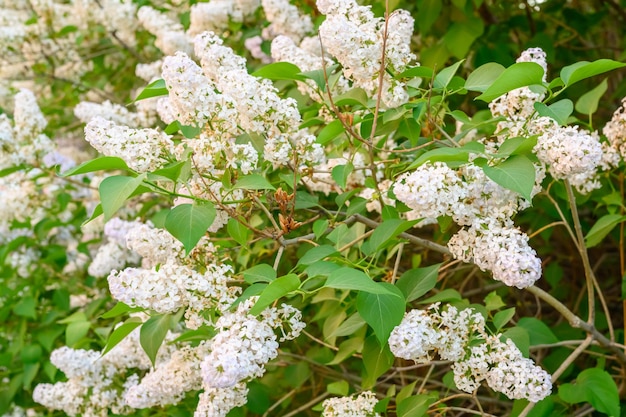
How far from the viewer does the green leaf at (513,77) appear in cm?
120

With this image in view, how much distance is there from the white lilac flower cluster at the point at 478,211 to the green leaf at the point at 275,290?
0.23 meters

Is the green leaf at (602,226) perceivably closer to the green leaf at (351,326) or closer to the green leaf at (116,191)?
the green leaf at (351,326)

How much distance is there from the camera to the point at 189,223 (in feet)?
4.02

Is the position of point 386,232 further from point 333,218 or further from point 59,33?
point 59,33

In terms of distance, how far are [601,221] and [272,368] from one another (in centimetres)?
111

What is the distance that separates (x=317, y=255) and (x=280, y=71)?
1.33 ft

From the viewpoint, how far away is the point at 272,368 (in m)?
2.35

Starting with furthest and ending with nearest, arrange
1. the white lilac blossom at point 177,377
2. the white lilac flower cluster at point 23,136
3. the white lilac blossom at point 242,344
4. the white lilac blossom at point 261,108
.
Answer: the white lilac flower cluster at point 23,136 → the white lilac blossom at point 177,377 → the white lilac blossom at point 261,108 → the white lilac blossom at point 242,344

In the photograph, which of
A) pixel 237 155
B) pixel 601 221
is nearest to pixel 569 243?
pixel 601 221

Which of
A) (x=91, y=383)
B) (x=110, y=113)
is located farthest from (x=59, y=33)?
(x=91, y=383)

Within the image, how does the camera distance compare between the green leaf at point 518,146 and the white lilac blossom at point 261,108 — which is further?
the white lilac blossom at point 261,108

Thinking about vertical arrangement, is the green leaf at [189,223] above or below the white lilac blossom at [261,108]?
below

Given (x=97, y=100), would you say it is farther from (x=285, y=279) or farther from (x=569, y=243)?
(x=285, y=279)

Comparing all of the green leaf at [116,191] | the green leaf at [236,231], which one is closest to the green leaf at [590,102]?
the green leaf at [236,231]
